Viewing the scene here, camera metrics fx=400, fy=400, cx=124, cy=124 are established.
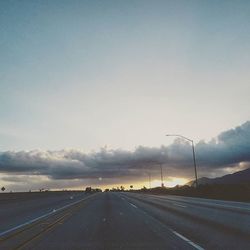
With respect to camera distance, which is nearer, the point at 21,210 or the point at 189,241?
the point at 189,241

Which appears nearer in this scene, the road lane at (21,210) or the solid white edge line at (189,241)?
the solid white edge line at (189,241)

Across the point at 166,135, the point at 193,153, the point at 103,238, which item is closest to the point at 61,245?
the point at 103,238

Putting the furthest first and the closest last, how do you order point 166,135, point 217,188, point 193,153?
1. point 217,188
2. point 193,153
3. point 166,135

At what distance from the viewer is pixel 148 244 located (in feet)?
37.9

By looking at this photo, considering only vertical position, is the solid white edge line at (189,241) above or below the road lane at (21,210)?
below

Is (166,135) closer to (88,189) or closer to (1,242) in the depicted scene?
(1,242)

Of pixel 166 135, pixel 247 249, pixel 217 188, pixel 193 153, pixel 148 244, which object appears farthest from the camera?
pixel 217 188

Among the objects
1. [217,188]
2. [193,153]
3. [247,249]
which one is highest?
[193,153]

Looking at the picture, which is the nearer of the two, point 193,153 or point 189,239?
point 189,239

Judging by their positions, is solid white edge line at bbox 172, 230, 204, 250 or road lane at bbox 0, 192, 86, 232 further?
road lane at bbox 0, 192, 86, 232

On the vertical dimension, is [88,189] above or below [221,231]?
above

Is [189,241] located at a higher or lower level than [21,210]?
lower

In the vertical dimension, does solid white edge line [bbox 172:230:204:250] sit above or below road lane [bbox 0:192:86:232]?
below

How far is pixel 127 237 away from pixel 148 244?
1773 mm
